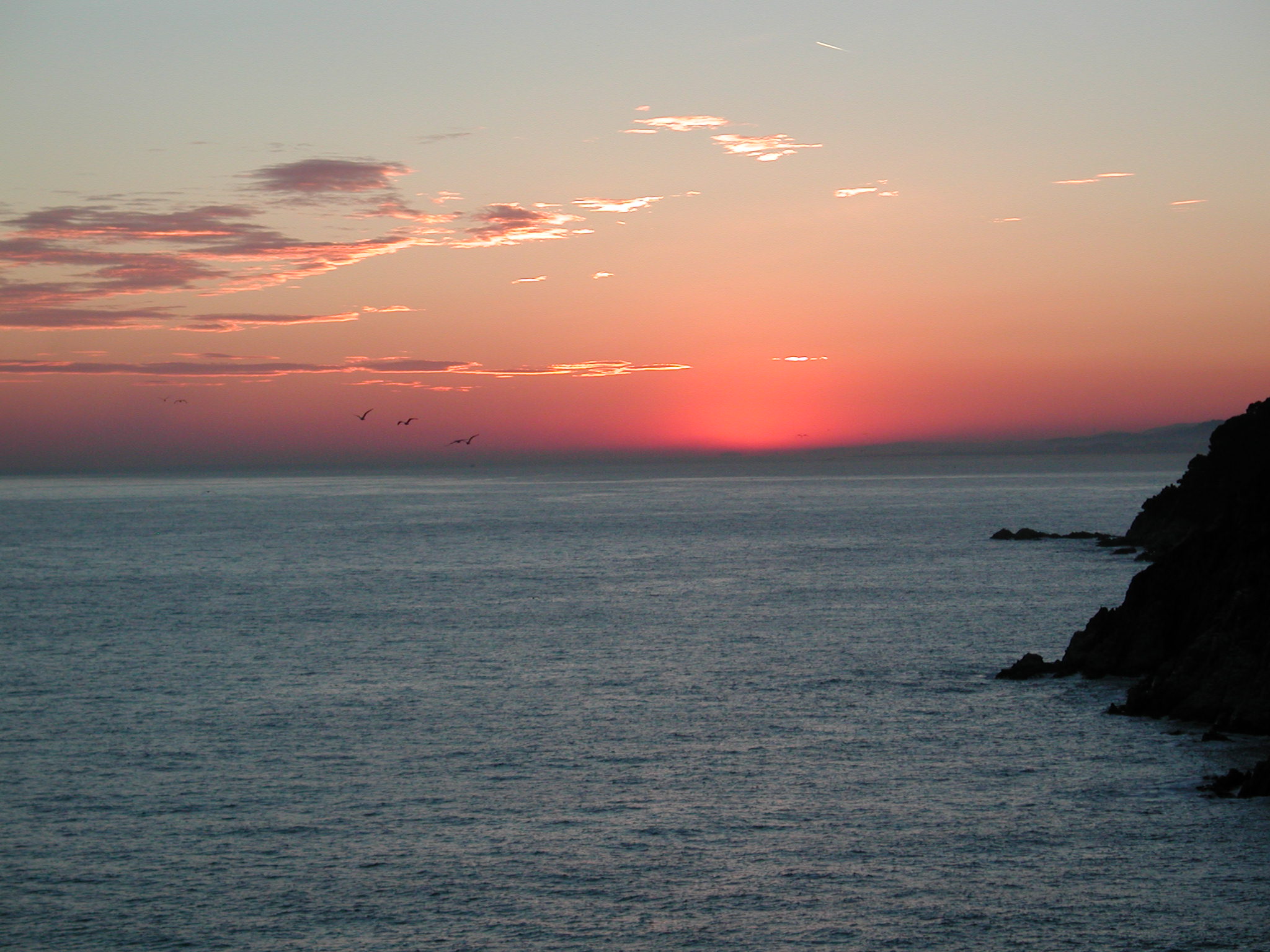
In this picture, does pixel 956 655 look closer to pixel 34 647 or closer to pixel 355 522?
pixel 34 647

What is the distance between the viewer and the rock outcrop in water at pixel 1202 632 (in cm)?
3186

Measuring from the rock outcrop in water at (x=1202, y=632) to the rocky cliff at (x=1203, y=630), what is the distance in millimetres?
32

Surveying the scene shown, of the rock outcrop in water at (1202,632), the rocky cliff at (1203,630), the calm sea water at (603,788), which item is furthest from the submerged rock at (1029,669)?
the calm sea water at (603,788)

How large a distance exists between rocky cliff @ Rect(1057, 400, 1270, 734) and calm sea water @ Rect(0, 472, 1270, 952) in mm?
1783

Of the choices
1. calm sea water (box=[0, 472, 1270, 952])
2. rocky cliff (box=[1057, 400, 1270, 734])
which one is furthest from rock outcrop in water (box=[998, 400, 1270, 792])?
calm sea water (box=[0, 472, 1270, 952])

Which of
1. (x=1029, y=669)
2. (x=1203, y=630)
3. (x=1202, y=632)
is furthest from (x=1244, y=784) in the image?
(x=1029, y=669)

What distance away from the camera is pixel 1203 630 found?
1416 inches

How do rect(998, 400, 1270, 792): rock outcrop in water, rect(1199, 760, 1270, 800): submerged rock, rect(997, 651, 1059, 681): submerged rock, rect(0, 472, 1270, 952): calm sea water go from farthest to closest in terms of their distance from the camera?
1. rect(997, 651, 1059, 681): submerged rock
2. rect(998, 400, 1270, 792): rock outcrop in water
3. rect(1199, 760, 1270, 800): submerged rock
4. rect(0, 472, 1270, 952): calm sea water

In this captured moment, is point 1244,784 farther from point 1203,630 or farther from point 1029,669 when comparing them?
point 1029,669

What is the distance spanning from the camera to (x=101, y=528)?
153375 millimetres

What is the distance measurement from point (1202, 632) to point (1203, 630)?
265 mm

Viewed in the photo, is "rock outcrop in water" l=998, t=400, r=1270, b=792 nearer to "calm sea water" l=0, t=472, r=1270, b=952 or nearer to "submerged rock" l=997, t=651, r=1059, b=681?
"submerged rock" l=997, t=651, r=1059, b=681

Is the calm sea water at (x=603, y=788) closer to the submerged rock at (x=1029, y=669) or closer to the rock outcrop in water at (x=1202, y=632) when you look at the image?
the submerged rock at (x=1029, y=669)

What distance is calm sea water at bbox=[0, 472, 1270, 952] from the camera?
20.6m
